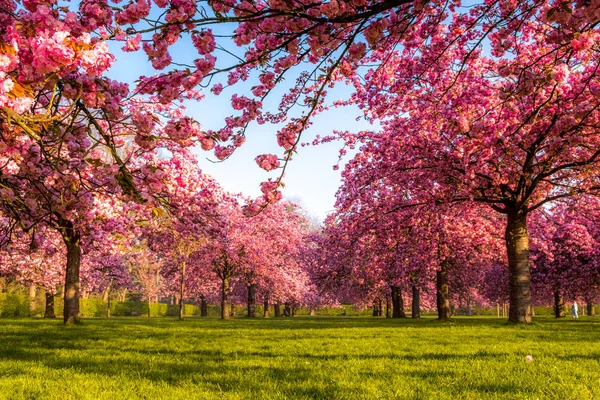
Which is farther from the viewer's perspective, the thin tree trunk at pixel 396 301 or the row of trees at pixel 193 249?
the thin tree trunk at pixel 396 301

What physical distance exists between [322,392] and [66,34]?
14.8 feet

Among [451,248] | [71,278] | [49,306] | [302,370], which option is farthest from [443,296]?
[49,306]

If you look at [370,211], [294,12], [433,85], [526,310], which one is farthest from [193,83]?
[526,310]

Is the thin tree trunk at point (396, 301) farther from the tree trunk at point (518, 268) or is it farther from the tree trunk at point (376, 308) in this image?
the tree trunk at point (518, 268)

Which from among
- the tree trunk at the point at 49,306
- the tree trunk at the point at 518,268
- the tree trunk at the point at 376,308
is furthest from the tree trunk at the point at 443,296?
the tree trunk at the point at 49,306

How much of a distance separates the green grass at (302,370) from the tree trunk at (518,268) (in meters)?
5.53

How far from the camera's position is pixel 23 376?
6.25 m

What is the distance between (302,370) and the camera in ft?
22.2

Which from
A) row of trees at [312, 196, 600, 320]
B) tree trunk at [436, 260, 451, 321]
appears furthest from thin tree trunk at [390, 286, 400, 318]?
tree trunk at [436, 260, 451, 321]

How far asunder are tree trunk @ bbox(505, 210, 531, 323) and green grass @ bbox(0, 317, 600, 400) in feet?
18.1

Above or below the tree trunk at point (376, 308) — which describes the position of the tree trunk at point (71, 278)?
above

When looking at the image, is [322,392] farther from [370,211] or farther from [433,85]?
[370,211]

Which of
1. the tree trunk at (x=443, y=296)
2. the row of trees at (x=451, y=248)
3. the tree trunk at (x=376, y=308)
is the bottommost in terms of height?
the tree trunk at (x=376, y=308)

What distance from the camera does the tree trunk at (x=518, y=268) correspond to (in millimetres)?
15992
